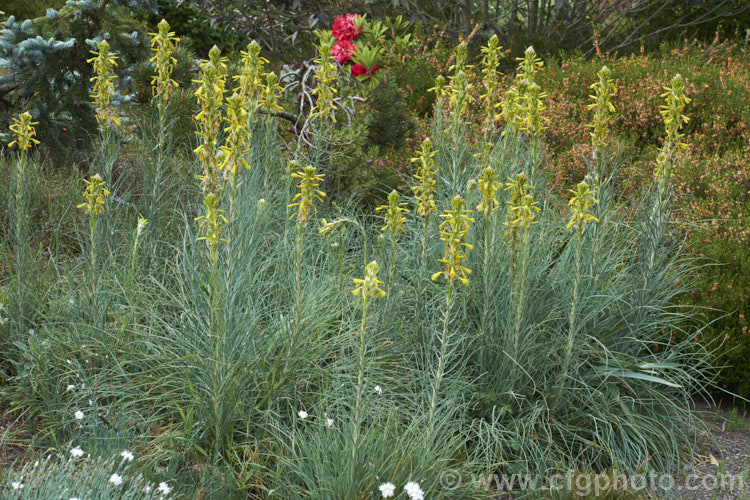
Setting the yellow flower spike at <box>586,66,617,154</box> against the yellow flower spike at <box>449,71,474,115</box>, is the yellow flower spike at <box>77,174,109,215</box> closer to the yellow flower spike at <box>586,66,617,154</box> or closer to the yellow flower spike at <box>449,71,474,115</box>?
the yellow flower spike at <box>449,71,474,115</box>

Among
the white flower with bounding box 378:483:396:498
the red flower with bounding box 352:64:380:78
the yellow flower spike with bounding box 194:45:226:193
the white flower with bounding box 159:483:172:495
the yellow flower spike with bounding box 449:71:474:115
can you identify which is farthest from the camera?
the red flower with bounding box 352:64:380:78

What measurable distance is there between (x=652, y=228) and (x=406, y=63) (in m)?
5.13

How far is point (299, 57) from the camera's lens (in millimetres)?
10484

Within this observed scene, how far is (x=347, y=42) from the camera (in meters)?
6.05

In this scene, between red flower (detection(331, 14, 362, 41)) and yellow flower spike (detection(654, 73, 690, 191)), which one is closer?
yellow flower spike (detection(654, 73, 690, 191))

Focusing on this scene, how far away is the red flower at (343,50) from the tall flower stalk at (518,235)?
3244 millimetres

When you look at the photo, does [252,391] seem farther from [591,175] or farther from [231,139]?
[591,175]

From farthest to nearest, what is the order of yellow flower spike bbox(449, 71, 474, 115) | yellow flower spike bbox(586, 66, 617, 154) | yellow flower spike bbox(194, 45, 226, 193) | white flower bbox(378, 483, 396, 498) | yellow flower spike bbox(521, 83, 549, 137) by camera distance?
yellow flower spike bbox(449, 71, 474, 115) → yellow flower spike bbox(521, 83, 549, 137) → yellow flower spike bbox(586, 66, 617, 154) → yellow flower spike bbox(194, 45, 226, 193) → white flower bbox(378, 483, 396, 498)

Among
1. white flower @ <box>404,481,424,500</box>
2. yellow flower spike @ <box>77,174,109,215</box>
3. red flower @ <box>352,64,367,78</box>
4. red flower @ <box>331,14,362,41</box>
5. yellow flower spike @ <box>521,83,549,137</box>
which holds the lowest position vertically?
white flower @ <box>404,481,424,500</box>

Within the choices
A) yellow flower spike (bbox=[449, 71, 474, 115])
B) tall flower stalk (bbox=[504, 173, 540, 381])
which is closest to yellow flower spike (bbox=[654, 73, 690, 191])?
tall flower stalk (bbox=[504, 173, 540, 381])

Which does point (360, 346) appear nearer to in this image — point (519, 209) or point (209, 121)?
point (519, 209)

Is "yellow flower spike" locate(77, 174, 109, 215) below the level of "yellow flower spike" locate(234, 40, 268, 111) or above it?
below

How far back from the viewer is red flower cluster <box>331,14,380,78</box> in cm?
596

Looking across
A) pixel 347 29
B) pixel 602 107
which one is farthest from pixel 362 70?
pixel 602 107
